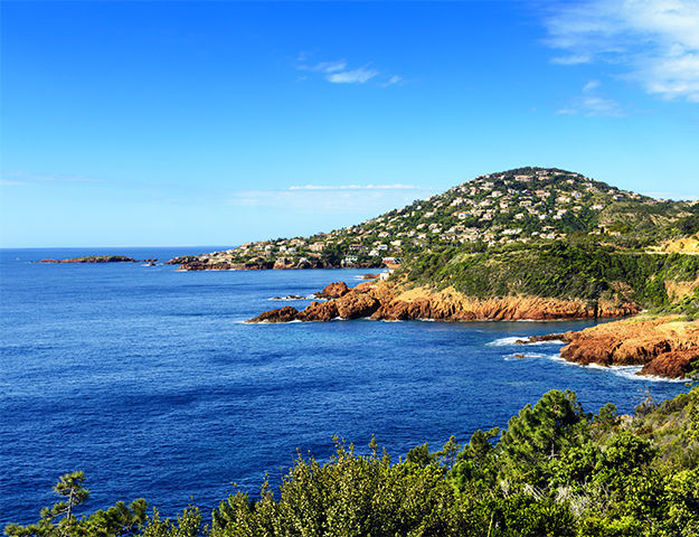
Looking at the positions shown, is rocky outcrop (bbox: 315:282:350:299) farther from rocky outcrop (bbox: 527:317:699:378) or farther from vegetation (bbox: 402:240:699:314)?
rocky outcrop (bbox: 527:317:699:378)

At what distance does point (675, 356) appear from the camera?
5572 cm

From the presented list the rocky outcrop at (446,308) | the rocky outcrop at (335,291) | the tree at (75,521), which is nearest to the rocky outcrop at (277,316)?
the rocky outcrop at (446,308)

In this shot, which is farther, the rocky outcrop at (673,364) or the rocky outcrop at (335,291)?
the rocky outcrop at (335,291)

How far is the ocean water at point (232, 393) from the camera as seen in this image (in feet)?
117

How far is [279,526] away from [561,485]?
14.6 meters

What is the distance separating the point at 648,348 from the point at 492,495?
45429mm

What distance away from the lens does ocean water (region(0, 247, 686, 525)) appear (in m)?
35.6

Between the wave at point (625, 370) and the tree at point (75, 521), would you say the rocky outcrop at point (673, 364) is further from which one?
the tree at point (75, 521)

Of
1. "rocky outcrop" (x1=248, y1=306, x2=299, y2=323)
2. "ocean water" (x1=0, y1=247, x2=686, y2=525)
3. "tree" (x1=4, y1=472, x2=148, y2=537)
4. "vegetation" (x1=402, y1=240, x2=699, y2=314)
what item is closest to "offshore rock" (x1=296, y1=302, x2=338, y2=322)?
"rocky outcrop" (x1=248, y1=306, x2=299, y2=323)

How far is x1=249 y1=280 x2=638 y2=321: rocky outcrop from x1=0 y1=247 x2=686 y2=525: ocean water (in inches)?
193

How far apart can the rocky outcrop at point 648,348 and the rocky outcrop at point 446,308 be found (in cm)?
2548

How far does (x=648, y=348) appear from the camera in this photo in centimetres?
6006

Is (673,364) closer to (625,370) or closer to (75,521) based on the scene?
(625,370)

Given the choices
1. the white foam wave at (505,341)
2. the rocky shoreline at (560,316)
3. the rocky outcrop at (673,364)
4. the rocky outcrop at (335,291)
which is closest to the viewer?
the rocky outcrop at (673,364)
